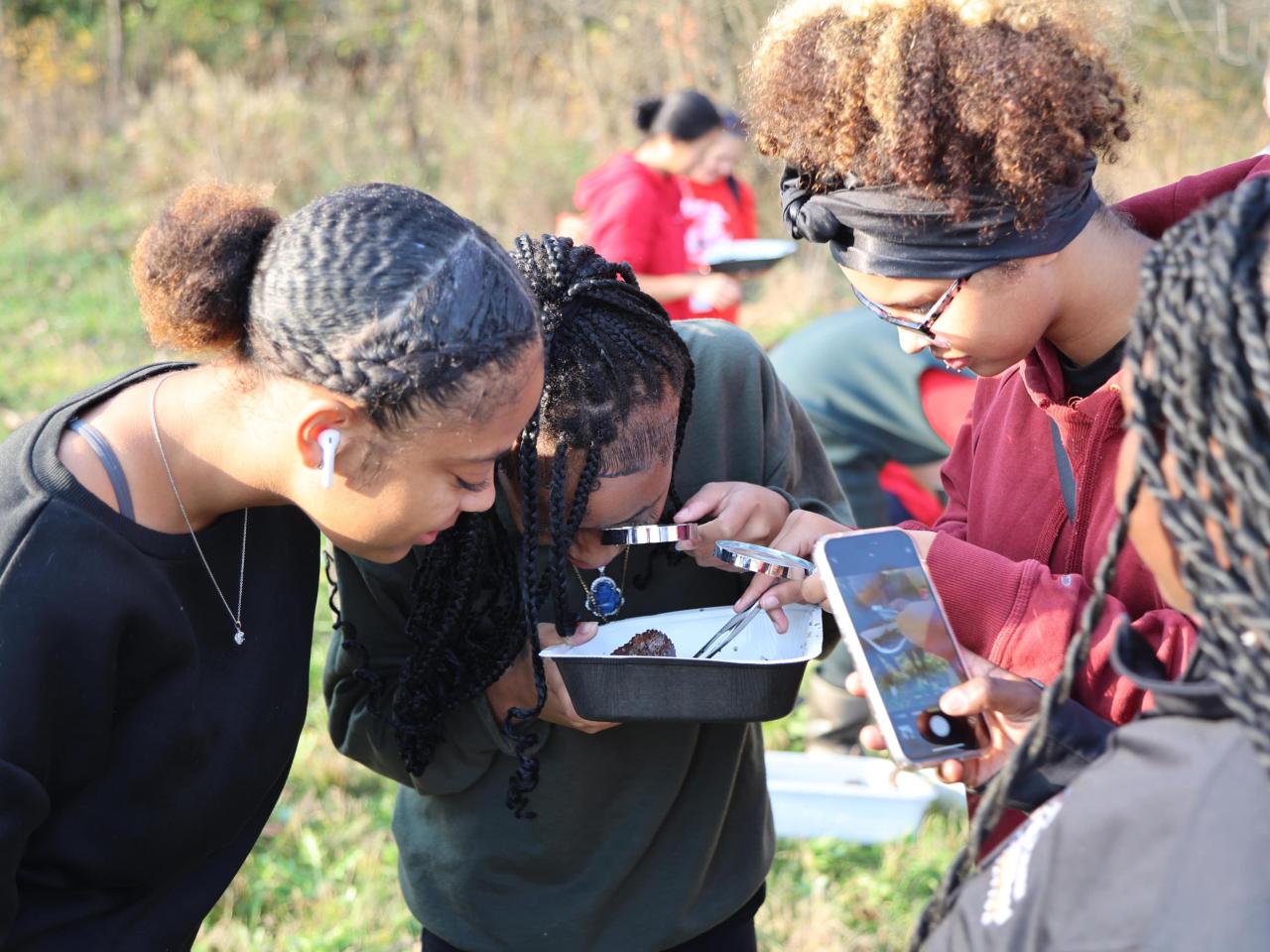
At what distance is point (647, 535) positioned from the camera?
1874 mm

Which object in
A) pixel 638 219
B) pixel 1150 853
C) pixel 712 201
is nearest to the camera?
pixel 1150 853

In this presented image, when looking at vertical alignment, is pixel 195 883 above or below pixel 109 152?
above

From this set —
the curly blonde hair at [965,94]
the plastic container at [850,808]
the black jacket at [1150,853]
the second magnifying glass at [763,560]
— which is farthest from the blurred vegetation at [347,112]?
the black jacket at [1150,853]

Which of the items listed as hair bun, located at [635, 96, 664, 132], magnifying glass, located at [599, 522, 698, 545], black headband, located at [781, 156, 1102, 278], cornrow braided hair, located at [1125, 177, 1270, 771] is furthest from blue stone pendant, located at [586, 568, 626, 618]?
hair bun, located at [635, 96, 664, 132]

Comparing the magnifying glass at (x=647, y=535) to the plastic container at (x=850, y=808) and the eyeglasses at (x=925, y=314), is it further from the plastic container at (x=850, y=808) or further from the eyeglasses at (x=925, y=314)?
the plastic container at (x=850, y=808)

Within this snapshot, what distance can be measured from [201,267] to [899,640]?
3.52 ft

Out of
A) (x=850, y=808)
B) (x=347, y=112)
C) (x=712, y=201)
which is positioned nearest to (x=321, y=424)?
(x=850, y=808)

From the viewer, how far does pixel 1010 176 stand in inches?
62.8

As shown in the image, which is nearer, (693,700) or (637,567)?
(693,700)

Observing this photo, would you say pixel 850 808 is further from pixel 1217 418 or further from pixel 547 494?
pixel 1217 418

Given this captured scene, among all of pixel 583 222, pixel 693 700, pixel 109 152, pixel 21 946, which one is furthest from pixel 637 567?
pixel 109 152

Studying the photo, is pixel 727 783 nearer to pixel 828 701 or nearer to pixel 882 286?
pixel 882 286

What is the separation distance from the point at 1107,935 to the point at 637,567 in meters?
1.20

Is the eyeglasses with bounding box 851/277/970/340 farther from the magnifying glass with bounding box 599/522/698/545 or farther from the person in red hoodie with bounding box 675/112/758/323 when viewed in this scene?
the person in red hoodie with bounding box 675/112/758/323
